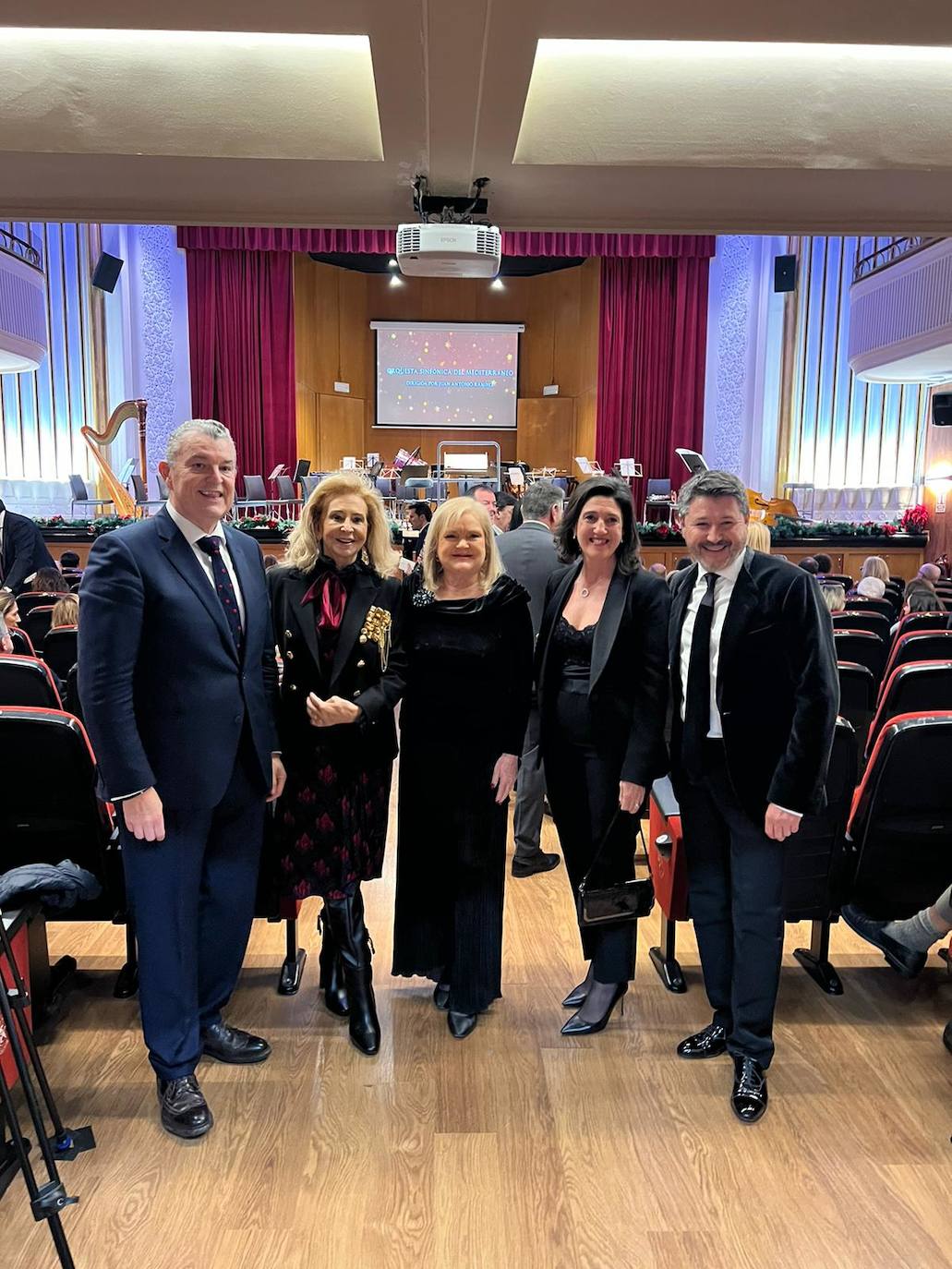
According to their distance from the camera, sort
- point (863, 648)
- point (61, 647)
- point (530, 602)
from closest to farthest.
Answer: point (530, 602) → point (61, 647) → point (863, 648)

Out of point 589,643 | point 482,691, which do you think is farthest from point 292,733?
point 589,643

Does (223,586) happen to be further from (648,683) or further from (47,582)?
(47,582)

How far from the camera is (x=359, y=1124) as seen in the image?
2.20 meters

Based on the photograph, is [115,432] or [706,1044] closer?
[706,1044]

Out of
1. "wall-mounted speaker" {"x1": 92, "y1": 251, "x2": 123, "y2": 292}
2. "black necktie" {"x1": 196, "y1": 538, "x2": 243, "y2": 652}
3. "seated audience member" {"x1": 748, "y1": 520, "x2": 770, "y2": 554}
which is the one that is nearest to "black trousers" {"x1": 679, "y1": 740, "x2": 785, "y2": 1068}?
"seated audience member" {"x1": 748, "y1": 520, "x2": 770, "y2": 554}

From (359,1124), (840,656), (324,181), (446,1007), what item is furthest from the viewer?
(840,656)

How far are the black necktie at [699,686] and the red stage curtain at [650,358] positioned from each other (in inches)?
570

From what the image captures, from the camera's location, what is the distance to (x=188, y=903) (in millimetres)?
2238

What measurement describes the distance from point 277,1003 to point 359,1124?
0.62 metres

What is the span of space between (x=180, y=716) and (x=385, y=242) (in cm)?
1118

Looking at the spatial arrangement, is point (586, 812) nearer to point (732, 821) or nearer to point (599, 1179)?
point (732, 821)

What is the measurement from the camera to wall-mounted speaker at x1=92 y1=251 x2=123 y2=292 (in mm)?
12359

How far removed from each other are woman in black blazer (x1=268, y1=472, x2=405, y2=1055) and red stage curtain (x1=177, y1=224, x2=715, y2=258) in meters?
9.76

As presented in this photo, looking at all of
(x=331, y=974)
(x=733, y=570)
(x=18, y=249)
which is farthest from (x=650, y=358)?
(x=331, y=974)
